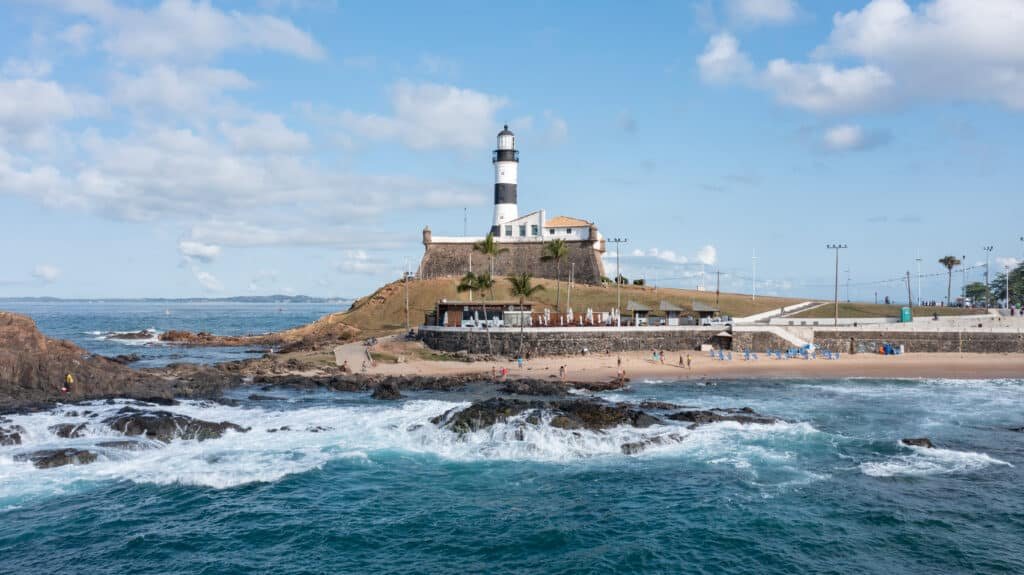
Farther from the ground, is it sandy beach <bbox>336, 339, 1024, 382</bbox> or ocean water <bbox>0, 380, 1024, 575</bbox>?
sandy beach <bbox>336, 339, 1024, 382</bbox>

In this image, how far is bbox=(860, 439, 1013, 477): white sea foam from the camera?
23.5 m

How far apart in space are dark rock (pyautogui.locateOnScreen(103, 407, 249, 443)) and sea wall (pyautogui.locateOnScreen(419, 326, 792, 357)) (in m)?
27.0

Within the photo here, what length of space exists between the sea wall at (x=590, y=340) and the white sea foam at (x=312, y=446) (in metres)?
22.2

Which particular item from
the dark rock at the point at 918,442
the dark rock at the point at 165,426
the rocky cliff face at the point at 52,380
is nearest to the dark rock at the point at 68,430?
the dark rock at the point at 165,426

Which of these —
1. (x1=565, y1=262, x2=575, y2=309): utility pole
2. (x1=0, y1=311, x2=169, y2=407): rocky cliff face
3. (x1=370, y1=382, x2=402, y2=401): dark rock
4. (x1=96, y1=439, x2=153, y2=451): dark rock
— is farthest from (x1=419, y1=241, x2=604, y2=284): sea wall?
(x1=96, y1=439, x2=153, y2=451): dark rock

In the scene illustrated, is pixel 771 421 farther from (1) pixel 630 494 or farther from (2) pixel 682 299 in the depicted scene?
(2) pixel 682 299

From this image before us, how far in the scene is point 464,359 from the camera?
52.7m

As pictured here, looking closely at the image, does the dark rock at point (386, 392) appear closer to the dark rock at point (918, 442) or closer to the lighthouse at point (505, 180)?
the dark rock at point (918, 442)

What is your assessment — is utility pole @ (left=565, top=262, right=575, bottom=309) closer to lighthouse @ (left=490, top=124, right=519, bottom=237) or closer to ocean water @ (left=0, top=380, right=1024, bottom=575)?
lighthouse @ (left=490, top=124, right=519, bottom=237)

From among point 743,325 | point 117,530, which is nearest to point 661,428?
point 117,530

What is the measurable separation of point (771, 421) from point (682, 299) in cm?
4908

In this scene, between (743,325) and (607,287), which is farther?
(607,287)

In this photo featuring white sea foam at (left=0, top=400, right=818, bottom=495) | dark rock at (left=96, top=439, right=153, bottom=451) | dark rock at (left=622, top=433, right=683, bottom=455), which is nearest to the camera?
Result: white sea foam at (left=0, top=400, right=818, bottom=495)

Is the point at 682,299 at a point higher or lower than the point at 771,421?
higher
